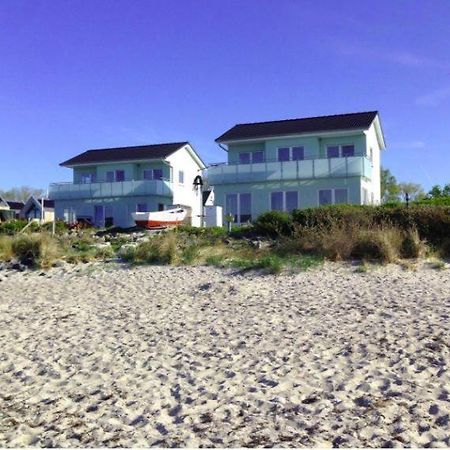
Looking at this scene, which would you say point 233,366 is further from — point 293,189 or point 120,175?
point 120,175

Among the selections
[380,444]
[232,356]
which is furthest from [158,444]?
[232,356]

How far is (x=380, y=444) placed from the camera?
388 cm

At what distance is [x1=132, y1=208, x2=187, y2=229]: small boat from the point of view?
28.8 metres

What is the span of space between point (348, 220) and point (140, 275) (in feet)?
22.8

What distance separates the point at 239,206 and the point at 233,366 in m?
25.0

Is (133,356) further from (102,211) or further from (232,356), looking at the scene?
(102,211)

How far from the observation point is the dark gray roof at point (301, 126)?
3030cm

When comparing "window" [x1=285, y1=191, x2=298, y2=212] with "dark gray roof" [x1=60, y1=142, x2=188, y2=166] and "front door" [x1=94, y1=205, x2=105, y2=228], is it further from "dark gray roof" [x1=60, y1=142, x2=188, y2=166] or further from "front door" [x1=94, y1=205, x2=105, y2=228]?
"front door" [x1=94, y1=205, x2=105, y2=228]

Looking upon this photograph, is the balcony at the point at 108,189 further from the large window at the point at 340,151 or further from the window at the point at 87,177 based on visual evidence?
the large window at the point at 340,151

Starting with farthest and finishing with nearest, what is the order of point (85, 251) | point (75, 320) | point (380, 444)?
1. point (85, 251)
2. point (75, 320)
3. point (380, 444)

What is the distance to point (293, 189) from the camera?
29625 millimetres

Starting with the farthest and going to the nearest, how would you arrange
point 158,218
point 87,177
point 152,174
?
1. point 87,177
2. point 152,174
3. point 158,218

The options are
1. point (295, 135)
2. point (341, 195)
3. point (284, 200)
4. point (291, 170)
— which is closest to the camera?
point (341, 195)

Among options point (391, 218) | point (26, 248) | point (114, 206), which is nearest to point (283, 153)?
point (114, 206)
